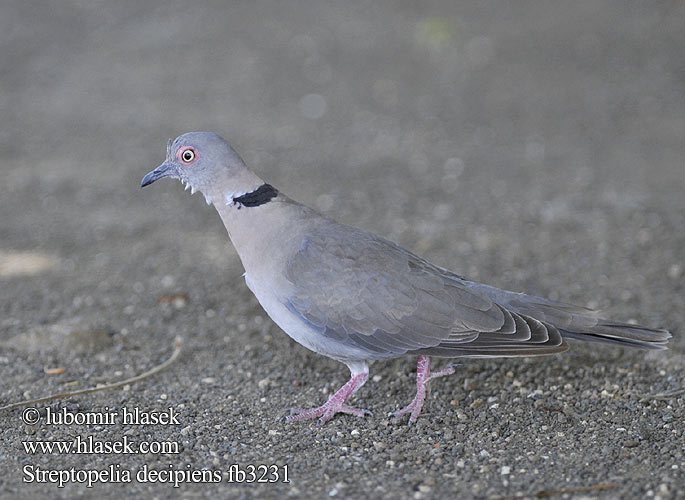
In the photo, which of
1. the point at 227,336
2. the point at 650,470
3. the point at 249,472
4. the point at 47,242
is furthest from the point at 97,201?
the point at 650,470

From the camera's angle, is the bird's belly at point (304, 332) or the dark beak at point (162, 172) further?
the dark beak at point (162, 172)

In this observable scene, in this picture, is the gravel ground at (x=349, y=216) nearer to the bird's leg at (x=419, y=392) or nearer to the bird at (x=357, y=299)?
the bird's leg at (x=419, y=392)

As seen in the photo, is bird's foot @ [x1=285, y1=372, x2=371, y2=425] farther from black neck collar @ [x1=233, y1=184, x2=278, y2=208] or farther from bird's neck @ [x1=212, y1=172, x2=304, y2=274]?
black neck collar @ [x1=233, y1=184, x2=278, y2=208]

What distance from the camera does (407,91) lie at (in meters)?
9.05

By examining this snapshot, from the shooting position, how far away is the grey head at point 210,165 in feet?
12.9

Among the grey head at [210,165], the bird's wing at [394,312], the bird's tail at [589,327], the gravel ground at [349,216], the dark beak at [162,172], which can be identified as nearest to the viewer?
the gravel ground at [349,216]

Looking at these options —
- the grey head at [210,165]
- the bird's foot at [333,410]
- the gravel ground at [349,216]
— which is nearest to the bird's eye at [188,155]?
the grey head at [210,165]

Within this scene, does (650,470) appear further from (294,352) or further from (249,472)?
(294,352)

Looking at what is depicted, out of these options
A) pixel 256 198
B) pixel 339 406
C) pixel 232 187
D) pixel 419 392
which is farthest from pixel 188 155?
pixel 419 392

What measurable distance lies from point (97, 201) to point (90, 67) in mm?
3762

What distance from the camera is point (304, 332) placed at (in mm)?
3809

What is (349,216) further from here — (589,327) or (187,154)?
(589,327)

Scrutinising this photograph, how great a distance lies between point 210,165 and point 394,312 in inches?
46.1

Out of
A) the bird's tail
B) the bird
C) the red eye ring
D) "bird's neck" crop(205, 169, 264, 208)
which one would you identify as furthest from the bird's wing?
the red eye ring
